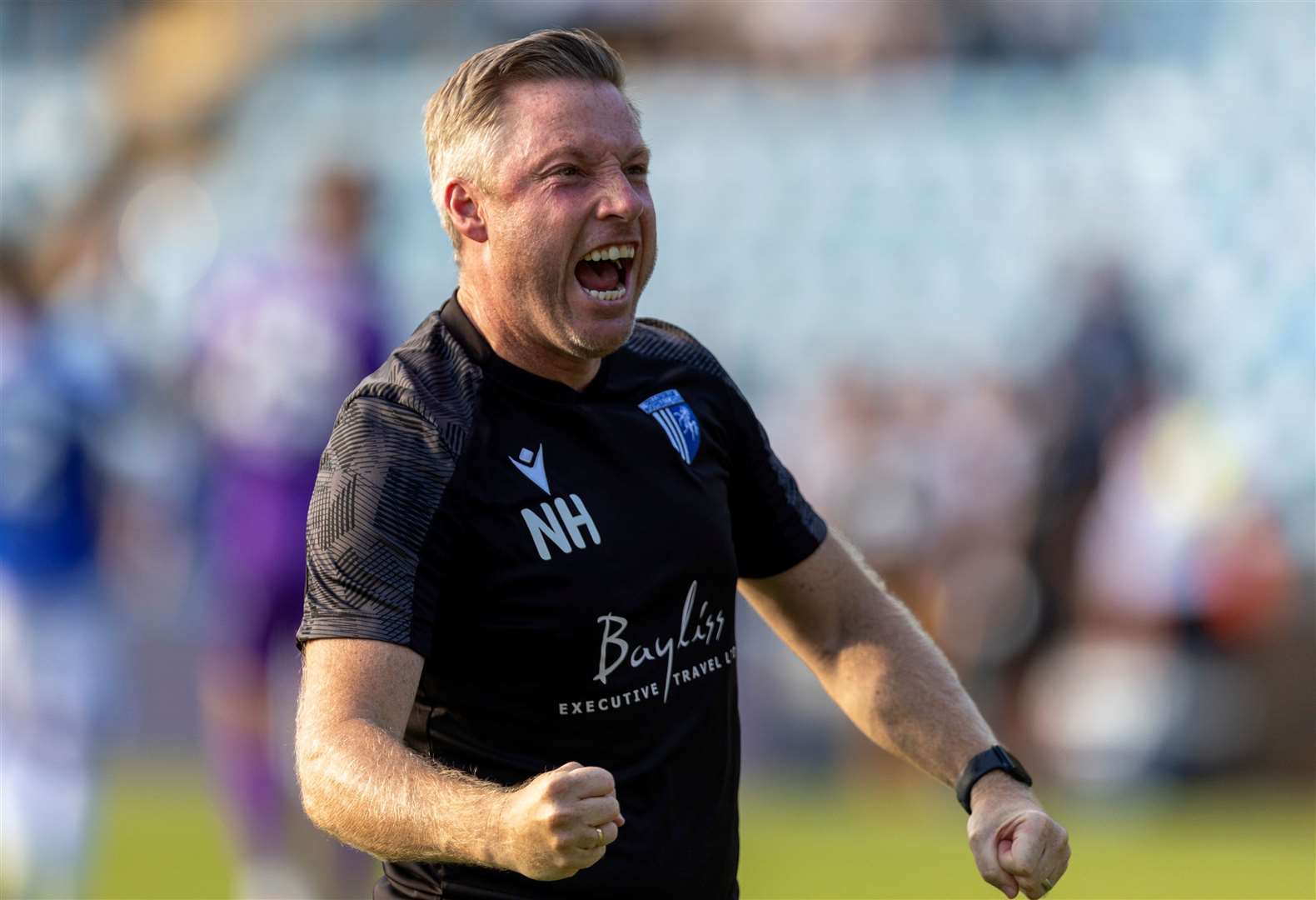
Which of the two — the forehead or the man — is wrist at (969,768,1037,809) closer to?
the man

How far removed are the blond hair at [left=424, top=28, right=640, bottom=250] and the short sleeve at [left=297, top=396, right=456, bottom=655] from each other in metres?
0.49

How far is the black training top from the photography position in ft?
10.2

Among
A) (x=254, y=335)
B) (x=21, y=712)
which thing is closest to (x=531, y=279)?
(x=254, y=335)

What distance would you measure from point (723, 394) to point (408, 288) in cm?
1337

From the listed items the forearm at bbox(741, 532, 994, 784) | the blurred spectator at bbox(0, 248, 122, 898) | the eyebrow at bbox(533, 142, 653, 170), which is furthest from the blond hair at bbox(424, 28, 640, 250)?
the blurred spectator at bbox(0, 248, 122, 898)

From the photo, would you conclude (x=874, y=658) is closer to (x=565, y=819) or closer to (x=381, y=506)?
(x=381, y=506)

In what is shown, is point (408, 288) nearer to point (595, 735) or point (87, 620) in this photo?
point (87, 620)

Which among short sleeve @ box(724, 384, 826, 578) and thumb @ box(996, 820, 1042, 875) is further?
short sleeve @ box(724, 384, 826, 578)

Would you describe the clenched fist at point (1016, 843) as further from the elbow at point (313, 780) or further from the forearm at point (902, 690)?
the elbow at point (313, 780)

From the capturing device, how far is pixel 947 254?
1659 centimetres

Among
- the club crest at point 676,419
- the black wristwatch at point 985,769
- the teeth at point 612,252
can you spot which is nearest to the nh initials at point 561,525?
the club crest at point 676,419

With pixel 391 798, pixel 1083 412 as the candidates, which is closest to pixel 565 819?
pixel 391 798

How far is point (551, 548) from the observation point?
323 cm

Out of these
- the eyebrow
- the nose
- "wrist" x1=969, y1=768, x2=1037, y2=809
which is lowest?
"wrist" x1=969, y1=768, x2=1037, y2=809
